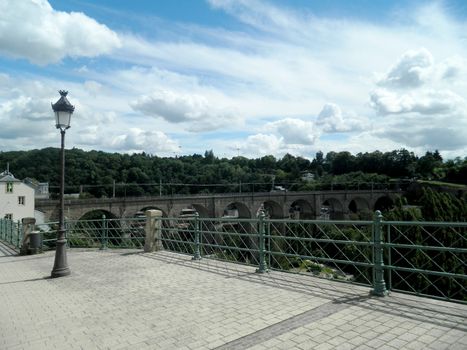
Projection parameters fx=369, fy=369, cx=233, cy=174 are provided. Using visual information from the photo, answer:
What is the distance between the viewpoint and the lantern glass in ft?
24.7

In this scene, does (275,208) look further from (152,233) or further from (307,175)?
(307,175)

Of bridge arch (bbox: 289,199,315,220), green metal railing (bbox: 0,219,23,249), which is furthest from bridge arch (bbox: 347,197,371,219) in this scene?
green metal railing (bbox: 0,219,23,249)

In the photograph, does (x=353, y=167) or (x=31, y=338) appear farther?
(x=353, y=167)

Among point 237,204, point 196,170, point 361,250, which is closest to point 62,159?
point 361,250

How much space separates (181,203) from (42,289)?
38714 mm

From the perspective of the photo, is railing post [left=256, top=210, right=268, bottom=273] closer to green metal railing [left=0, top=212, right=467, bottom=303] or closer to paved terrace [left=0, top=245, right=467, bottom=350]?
green metal railing [left=0, top=212, right=467, bottom=303]

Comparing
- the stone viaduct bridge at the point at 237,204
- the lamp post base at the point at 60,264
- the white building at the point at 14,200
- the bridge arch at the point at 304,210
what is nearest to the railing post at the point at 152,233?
the lamp post base at the point at 60,264

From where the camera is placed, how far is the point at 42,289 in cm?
607

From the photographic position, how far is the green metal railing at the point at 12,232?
11.7 meters

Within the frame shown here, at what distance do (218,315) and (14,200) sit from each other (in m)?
39.1

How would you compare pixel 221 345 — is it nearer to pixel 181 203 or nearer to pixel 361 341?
pixel 361 341

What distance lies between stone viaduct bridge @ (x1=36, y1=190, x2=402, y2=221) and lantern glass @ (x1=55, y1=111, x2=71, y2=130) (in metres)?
29.2

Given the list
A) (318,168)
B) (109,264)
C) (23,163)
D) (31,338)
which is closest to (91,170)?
(23,163)

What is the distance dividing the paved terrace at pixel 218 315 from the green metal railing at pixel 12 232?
19.2 ft
